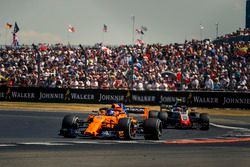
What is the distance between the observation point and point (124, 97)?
3553cm

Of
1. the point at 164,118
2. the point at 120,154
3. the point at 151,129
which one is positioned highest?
the point at 164,118

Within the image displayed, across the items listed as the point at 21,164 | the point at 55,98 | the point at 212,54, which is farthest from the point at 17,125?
the point at 212,54

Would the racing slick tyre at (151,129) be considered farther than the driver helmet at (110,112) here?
No

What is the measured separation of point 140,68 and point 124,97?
1992 millimetres

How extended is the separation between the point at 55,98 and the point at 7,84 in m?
3.19

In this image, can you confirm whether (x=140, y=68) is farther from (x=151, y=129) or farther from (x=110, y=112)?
(x=151, y=129)

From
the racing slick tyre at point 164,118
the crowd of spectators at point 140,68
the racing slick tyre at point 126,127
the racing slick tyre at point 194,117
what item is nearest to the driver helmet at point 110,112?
the racing slick tyre at point 126,127

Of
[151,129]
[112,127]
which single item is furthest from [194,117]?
[112,127]

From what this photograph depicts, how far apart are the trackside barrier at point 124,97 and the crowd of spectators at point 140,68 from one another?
12.9 inches

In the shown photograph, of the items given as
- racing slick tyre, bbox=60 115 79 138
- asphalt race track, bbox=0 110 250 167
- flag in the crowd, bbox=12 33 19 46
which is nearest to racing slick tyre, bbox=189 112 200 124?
racing slick tyre, bbox=60 115 79 138

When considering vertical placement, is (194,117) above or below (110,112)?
below

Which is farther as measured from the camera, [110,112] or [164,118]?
Answer: [164,118]

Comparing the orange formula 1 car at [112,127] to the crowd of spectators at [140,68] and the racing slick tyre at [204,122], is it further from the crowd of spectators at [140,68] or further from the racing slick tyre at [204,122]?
the crowd of spectators at [140,68]

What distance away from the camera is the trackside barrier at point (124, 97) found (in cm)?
3431
